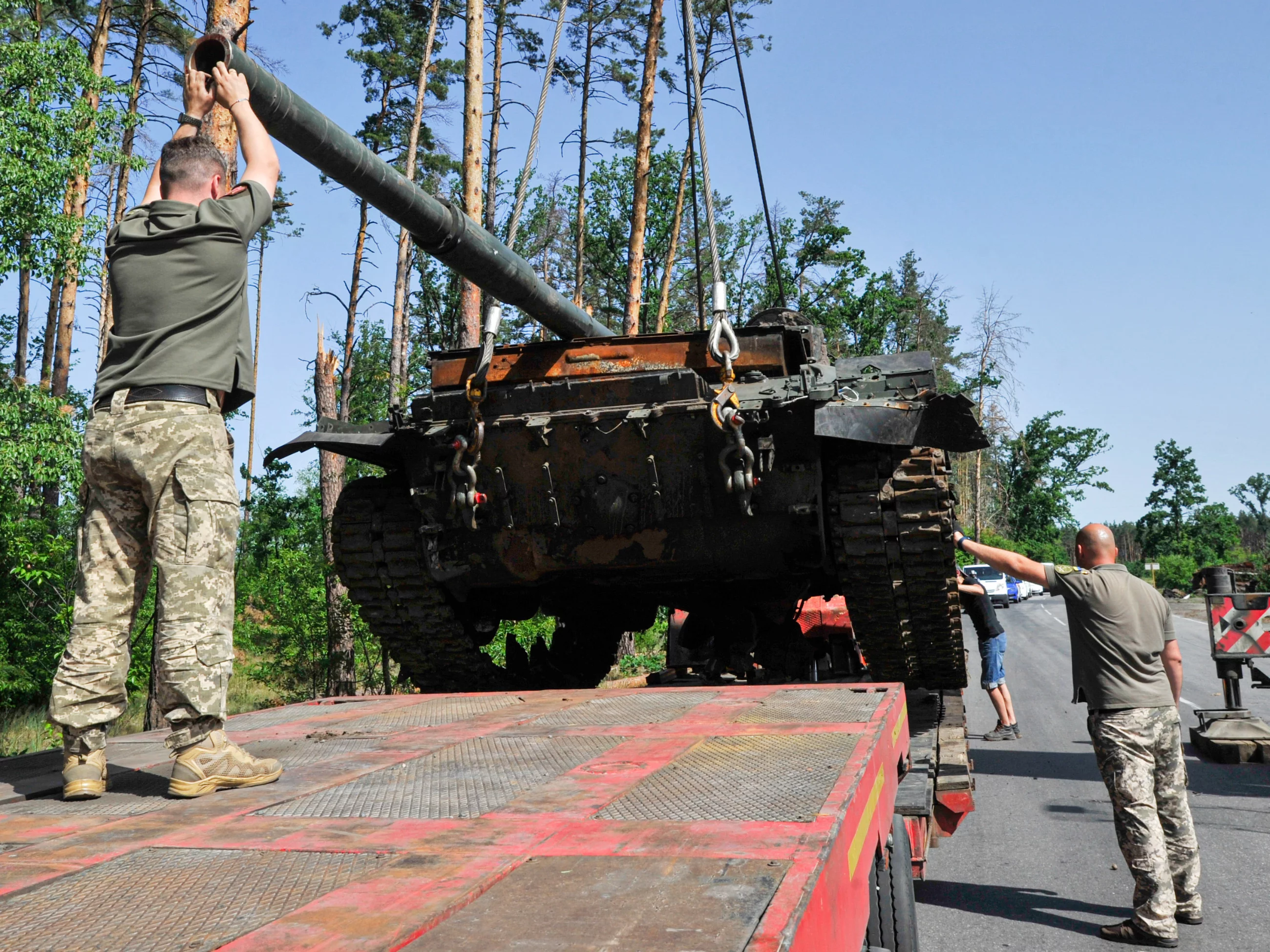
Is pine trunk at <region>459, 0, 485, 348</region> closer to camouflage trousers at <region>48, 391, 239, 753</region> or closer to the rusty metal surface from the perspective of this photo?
the rusty metal surface

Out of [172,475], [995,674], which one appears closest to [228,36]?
[172,475]

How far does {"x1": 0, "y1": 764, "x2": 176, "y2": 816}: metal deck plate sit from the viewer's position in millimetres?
2617

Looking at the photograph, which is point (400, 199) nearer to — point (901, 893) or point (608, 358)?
point (608, 358)

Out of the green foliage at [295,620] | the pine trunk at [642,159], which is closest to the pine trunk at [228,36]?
the green foliage at [295,620]

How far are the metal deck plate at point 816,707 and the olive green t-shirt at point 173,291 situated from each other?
1932 mm

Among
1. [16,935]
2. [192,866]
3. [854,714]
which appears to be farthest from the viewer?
[854,714]

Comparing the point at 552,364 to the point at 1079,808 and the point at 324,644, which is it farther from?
the point at 324,644

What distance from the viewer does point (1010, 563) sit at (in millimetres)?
4852

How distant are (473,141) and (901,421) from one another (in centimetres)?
871

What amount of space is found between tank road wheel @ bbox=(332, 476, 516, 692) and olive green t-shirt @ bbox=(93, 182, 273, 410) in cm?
357

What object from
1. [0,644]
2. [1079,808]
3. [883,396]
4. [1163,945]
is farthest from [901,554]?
[0,644]

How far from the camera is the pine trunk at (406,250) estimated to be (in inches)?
909

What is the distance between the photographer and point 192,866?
201 cm

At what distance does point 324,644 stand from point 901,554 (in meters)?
8.96
